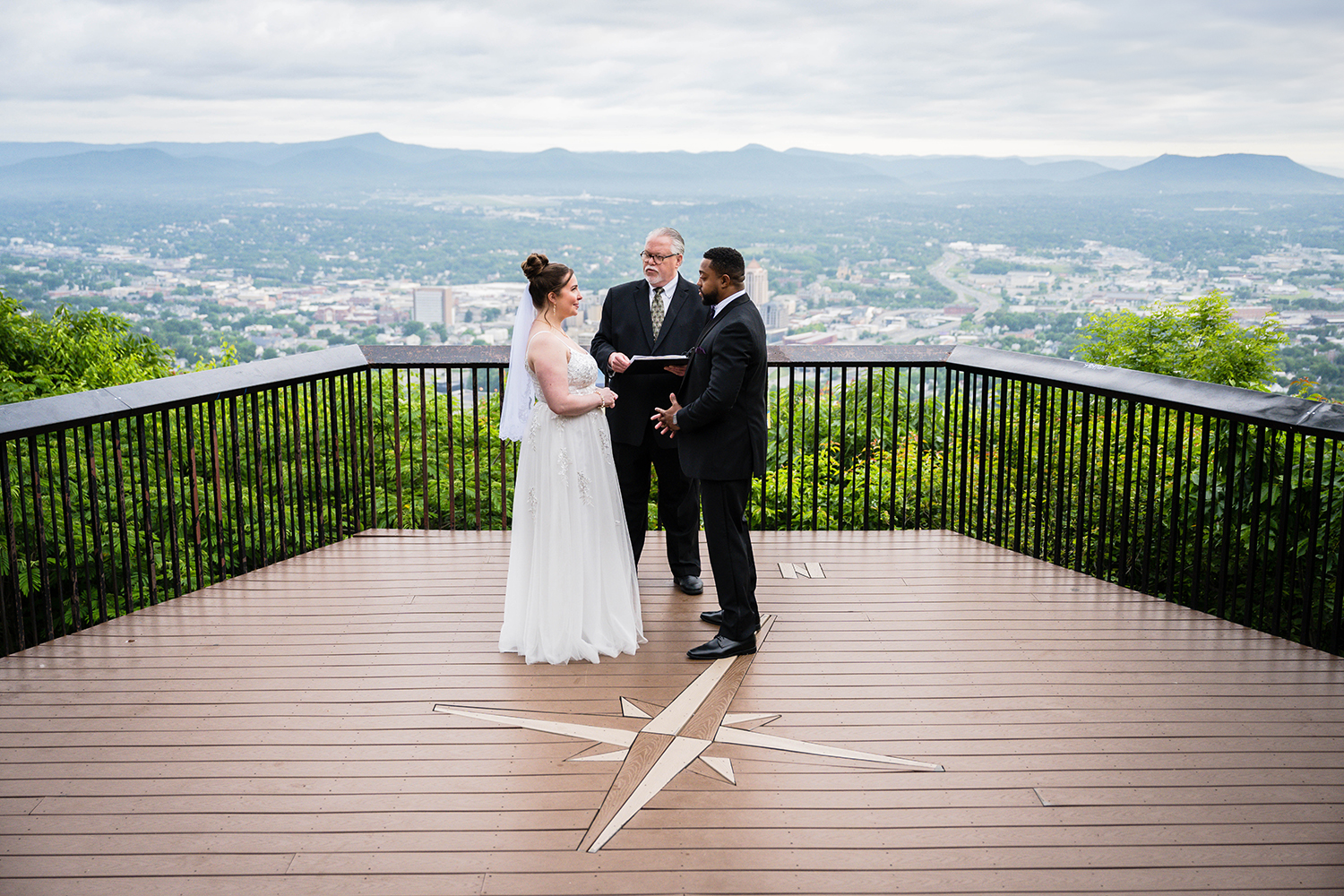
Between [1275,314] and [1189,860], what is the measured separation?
14453 millimetres

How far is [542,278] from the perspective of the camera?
12.6 feet

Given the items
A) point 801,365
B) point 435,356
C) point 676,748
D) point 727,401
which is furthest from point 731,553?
point 435,356

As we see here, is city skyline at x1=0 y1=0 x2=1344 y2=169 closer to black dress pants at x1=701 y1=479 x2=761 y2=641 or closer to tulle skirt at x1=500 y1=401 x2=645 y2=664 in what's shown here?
black dress pants at x1=701 y1=479 x2=761 y2=641

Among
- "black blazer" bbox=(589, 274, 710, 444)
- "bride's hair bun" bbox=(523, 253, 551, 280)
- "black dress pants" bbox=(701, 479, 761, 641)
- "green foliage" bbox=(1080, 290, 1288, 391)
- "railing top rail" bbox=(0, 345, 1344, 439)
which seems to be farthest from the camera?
"green foliage" bbox=(1080, 290, 1288, 391)

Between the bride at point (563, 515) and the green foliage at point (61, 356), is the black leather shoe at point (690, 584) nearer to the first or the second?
the bride at point (563, 515)

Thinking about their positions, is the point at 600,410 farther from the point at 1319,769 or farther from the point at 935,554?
the point at 1319,769

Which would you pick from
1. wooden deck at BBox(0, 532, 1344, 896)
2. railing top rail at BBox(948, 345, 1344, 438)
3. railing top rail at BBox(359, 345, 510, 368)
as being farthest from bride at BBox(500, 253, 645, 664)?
railing top rail at BBox(948, 345, 1344, 438)

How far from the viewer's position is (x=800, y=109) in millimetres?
56812

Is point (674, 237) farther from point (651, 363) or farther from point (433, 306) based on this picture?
point (433, 306)

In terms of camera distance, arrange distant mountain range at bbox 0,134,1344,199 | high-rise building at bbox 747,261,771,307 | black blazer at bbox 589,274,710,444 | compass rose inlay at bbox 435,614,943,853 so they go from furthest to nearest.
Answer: distant mountain range at bbox 0,134,1344,199 → black blazer at bbox 589,274,710,444 → high-rise building at bbox 747,261,771,307 → compass rose inlay at bbox 435,614,943,853

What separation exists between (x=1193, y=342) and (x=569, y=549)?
14.1m

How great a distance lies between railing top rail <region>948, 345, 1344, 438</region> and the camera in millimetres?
3570

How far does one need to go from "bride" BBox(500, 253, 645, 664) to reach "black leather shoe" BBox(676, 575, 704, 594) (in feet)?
2.06

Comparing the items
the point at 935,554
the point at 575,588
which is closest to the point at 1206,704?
the point at 935,554
